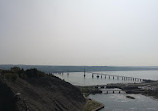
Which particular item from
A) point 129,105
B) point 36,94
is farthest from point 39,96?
point 129,105

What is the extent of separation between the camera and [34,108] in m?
37.4

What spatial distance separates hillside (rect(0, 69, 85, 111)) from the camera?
35.9 meters

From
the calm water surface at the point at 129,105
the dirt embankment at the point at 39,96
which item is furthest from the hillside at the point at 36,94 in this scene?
the calm water surface at the point at 129,105

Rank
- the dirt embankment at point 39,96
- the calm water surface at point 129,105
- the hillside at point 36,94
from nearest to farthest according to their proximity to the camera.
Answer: the dirt embankment at point 39,96 → the hillside at point 36,94 → the calm water surface at point 129,105

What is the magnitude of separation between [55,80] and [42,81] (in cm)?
568

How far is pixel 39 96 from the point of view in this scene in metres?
44.6

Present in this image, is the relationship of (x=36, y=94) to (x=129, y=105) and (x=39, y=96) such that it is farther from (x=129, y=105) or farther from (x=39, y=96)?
(x=129, y=105)

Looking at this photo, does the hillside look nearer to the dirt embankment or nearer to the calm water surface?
the dirt embankment

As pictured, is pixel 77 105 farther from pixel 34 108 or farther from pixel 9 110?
pixel 9 110

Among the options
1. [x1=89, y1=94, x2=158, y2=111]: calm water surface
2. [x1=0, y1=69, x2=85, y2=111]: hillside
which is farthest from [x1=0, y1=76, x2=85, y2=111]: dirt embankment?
[x1=89, y1=94, x2=158, y2=111]: calm water surface

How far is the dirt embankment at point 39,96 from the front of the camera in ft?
117

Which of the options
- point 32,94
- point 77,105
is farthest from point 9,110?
point 77,105

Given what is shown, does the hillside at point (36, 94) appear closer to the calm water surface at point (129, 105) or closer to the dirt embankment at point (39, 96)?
the dirt embankment at point (39, 96)

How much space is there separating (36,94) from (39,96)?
0.64 m
